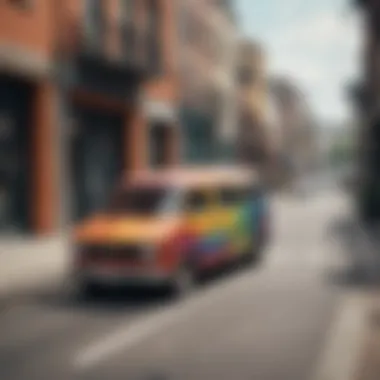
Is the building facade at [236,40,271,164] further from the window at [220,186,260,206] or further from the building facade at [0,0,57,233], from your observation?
the window at [220,186,260,206]

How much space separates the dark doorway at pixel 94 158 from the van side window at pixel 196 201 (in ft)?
35.6

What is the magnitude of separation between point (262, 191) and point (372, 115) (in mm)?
14390

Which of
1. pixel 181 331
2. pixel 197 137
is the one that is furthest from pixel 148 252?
pixel 197 137

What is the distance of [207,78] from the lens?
1662 inches

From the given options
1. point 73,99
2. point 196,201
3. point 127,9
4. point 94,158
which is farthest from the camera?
point 94,158

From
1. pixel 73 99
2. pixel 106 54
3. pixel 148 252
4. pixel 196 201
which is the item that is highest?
pixel 106 54

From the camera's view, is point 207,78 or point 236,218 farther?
point 207,78

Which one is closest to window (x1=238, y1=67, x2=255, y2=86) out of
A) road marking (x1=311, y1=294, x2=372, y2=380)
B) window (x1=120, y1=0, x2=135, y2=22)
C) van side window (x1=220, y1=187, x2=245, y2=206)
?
window (x1=120, y1=0, x2=135, y2=22)

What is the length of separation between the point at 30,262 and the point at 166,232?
535 centimetres

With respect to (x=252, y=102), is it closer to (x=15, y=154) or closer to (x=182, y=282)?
(x=15, y=154)

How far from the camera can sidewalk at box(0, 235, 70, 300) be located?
1335 centimetres

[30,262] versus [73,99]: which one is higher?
[73,99]

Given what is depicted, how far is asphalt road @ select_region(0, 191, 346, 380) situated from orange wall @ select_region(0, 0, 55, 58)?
8.26 m

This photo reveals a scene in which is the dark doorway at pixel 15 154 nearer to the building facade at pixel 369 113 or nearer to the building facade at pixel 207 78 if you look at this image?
the building facade at pixel 369 113
